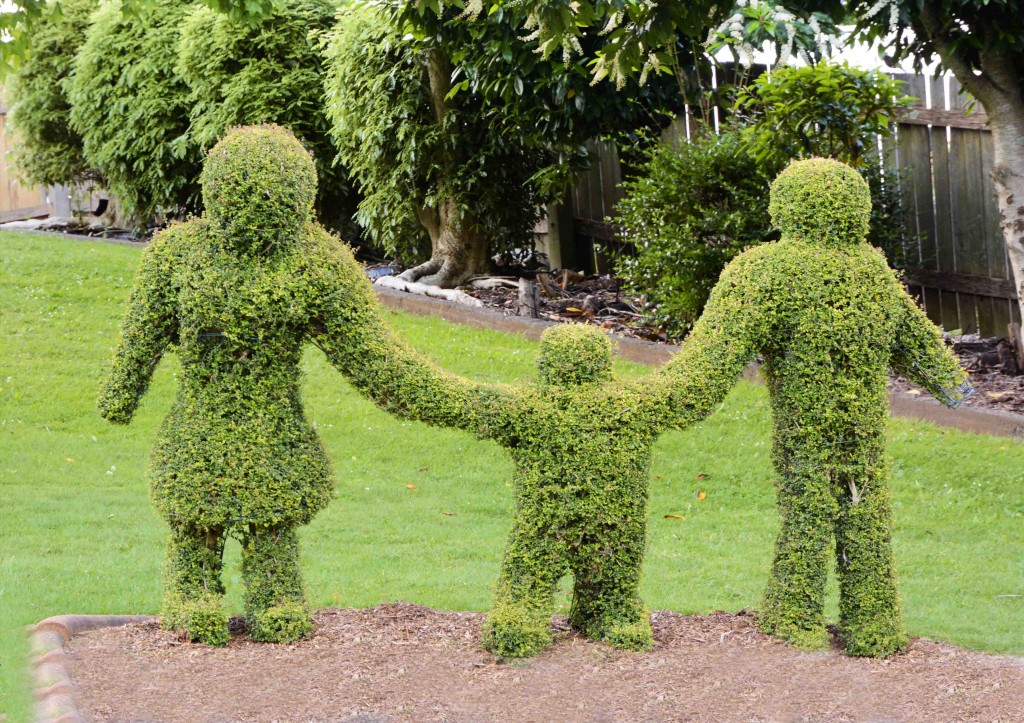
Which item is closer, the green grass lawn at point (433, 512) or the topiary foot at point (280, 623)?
Answer: the topiary foot at point (280, 623)

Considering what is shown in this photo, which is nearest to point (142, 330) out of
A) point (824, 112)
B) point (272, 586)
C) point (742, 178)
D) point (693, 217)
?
point (272, 586)

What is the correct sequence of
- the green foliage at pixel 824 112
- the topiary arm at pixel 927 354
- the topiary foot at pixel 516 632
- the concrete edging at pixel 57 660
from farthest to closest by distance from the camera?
the green foliage at pixel 824 112, the topiary arm at pixel 927 354, the topiary foot at pixel 516 632, the concrete edging at pixel 57 660

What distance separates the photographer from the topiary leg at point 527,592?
4.82 meters

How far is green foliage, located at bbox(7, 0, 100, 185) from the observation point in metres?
16.1

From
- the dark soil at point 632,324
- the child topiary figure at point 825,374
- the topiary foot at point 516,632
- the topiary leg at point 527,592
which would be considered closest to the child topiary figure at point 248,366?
the topiary leg at point 527,592

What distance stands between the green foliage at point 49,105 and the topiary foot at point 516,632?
43.5 feet

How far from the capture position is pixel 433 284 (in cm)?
1266

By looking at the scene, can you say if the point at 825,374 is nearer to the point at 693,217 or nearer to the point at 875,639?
the point at 875,639

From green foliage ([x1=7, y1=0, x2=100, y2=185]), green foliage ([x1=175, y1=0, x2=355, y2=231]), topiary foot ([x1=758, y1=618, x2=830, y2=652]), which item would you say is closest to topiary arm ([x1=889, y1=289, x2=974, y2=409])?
topiary foot ([x1=758, y1=618, x2=830, y2=652])

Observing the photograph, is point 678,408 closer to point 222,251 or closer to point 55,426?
point 222,251

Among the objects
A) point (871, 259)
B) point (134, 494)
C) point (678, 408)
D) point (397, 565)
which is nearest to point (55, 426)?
point (134, 494)

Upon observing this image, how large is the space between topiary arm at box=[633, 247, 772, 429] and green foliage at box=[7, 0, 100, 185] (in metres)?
13.2

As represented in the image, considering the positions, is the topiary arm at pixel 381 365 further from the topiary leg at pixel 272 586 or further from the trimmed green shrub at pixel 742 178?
the trimmed green shrub at pixel 742 178

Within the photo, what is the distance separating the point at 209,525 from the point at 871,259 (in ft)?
9.41
